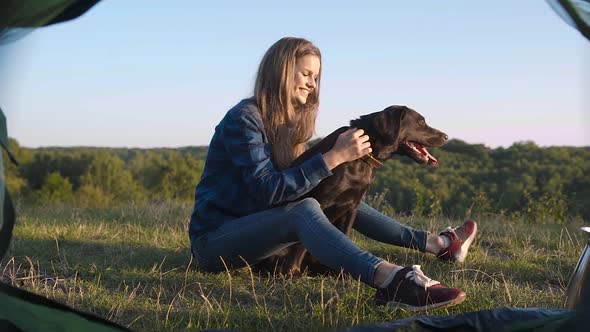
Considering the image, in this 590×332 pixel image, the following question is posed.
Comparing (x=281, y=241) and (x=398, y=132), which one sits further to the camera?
(x=398, y=132)

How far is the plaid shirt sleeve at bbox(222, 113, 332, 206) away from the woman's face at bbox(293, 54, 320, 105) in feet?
1.22

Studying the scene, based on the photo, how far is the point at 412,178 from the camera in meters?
13.1

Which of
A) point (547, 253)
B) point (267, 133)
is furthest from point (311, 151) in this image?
point (547, 253)

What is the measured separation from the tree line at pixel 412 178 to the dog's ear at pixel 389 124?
2979 millimetres

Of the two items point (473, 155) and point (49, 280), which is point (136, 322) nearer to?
point (49, 280)

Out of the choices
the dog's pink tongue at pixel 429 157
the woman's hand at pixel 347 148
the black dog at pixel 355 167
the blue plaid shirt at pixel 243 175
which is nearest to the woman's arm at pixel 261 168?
the blue plaid shirt at pixel 243 175

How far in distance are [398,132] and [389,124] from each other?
86mm

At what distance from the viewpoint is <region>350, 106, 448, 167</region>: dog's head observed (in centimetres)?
361

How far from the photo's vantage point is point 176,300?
277 cm

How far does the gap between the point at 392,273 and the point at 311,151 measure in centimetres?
99

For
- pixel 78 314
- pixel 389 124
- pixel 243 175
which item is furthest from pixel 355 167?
pixel 78 314

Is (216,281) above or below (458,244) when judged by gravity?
below

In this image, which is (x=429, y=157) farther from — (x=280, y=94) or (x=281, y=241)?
(x=281, y=241)

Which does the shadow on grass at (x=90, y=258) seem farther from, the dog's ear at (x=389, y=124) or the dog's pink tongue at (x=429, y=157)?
the dog's pink tongue at (x=429, y=157)
